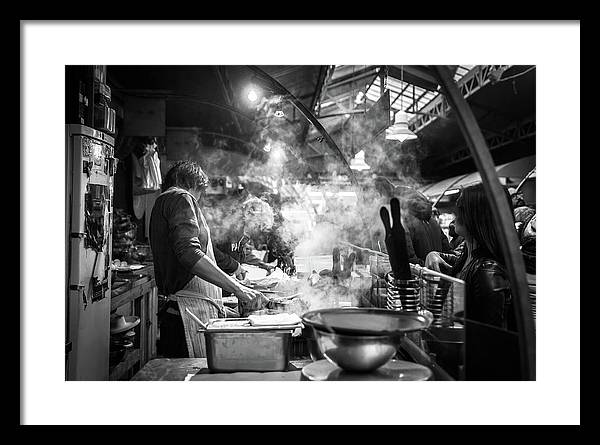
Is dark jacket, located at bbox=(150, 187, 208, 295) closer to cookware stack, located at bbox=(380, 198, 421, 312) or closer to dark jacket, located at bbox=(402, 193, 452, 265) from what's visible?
cookware stack, located at bbox=(380, 198, 421, 312)

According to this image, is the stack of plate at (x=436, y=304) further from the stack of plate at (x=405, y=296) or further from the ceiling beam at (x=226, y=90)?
the ceiling beam at (x=226, y=90)

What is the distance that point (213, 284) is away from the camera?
3.13m

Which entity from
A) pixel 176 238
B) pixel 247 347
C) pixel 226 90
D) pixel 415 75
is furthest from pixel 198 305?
pixel 415 75

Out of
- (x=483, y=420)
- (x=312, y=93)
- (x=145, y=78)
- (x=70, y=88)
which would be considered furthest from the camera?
(x=312, y=93)

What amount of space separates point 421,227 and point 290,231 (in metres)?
0.95

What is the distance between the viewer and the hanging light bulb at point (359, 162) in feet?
12.8

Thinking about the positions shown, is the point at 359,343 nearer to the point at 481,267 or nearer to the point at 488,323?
the point at 488,323

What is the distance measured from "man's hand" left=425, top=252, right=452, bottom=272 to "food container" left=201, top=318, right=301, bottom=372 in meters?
1.50

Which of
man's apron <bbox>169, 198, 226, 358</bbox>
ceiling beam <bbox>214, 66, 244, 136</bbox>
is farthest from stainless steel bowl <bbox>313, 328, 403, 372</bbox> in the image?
ceiling beam <bbox>214, 66, 244, 136</bbox>

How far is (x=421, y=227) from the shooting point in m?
3.38

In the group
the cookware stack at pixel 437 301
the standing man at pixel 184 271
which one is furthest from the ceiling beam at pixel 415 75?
the standing man at pixel 184 271
